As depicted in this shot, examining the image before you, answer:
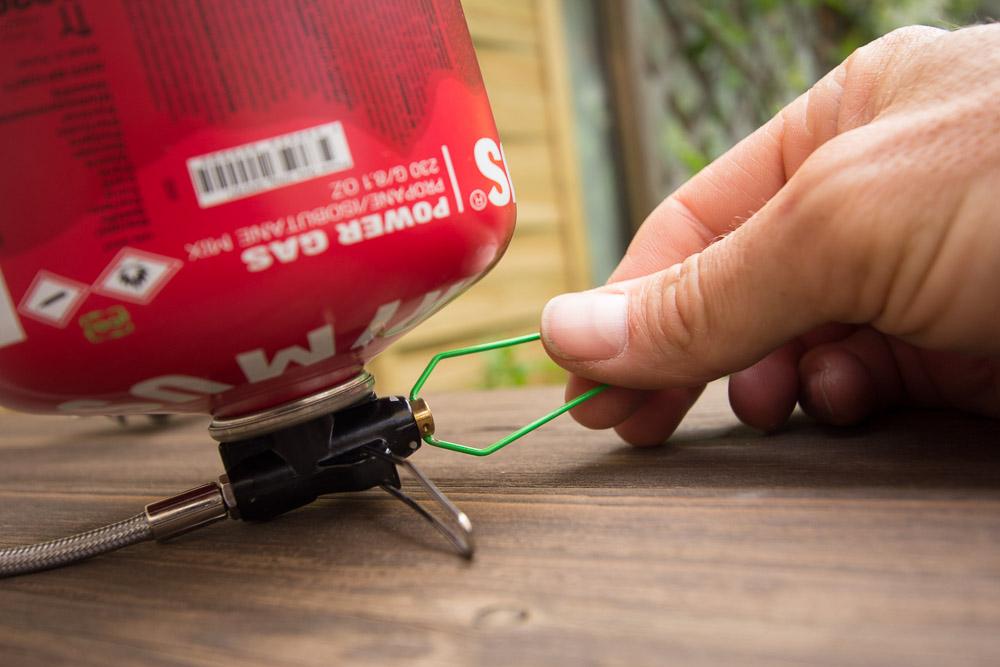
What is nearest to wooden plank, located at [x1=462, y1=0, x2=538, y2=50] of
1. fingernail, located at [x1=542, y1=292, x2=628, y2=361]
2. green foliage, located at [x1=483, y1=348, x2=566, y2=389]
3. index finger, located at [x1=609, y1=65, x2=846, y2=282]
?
green foliage, located at [x1=483, y1=348, x2=566, y2=389]

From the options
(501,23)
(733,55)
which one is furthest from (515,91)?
(733,55)

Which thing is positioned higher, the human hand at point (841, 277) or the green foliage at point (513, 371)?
the human hand at point (841, 277)

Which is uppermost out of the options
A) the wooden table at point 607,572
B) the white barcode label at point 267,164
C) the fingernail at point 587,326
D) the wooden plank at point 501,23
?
the wooden plank at point 501,23

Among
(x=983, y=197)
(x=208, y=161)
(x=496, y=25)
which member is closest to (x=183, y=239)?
(x=208, y=161)

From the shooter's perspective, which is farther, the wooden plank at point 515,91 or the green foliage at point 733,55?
the green foliage at point 733,55

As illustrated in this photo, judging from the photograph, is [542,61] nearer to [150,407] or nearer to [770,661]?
A: [150,407]

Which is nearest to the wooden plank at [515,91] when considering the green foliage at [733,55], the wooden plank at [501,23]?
the wooden plank at [501,23]

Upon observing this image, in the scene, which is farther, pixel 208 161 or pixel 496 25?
pixel 496 25

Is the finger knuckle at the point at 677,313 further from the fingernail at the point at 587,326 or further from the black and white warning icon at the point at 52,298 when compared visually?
the black and white warning icon at the point at 52,298
